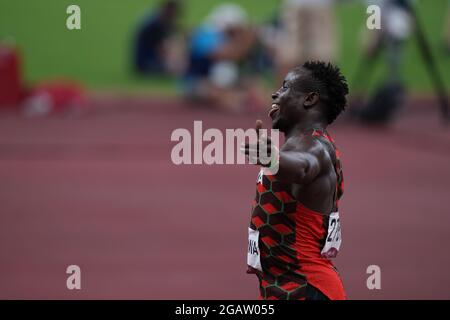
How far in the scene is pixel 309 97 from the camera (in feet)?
13.7

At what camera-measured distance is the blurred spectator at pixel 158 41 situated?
2056cm

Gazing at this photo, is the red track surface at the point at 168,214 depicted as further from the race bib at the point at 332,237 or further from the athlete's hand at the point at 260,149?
the athlete's hand at the point at 260,149

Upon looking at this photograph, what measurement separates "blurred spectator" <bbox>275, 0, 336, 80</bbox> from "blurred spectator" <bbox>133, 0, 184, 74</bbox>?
311 cm

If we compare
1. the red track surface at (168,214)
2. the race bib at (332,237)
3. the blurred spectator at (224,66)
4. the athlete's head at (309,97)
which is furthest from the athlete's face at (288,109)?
the blurred spectator at (224,66)

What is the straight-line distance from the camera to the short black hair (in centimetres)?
419

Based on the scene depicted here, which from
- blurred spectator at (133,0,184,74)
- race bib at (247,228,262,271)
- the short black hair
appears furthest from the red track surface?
blurred spectator at (133,0,184,74)

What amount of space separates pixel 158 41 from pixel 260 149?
1773 cm

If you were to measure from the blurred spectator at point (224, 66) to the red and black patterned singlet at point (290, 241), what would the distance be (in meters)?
15.2

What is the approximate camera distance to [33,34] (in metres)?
21.8

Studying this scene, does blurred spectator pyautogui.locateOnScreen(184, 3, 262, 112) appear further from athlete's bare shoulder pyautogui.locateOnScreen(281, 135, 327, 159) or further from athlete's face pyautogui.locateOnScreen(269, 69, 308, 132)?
athlete's bare shoulder pyautogui.locateOnScreen(281, 135, 327, 159)

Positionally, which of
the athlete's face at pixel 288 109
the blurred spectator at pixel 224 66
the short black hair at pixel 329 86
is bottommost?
the athlete's face at pixel 288 109

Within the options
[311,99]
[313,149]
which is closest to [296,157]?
[313,149]

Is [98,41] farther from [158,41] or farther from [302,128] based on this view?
[302,128]

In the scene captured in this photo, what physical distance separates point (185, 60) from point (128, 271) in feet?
43.4
